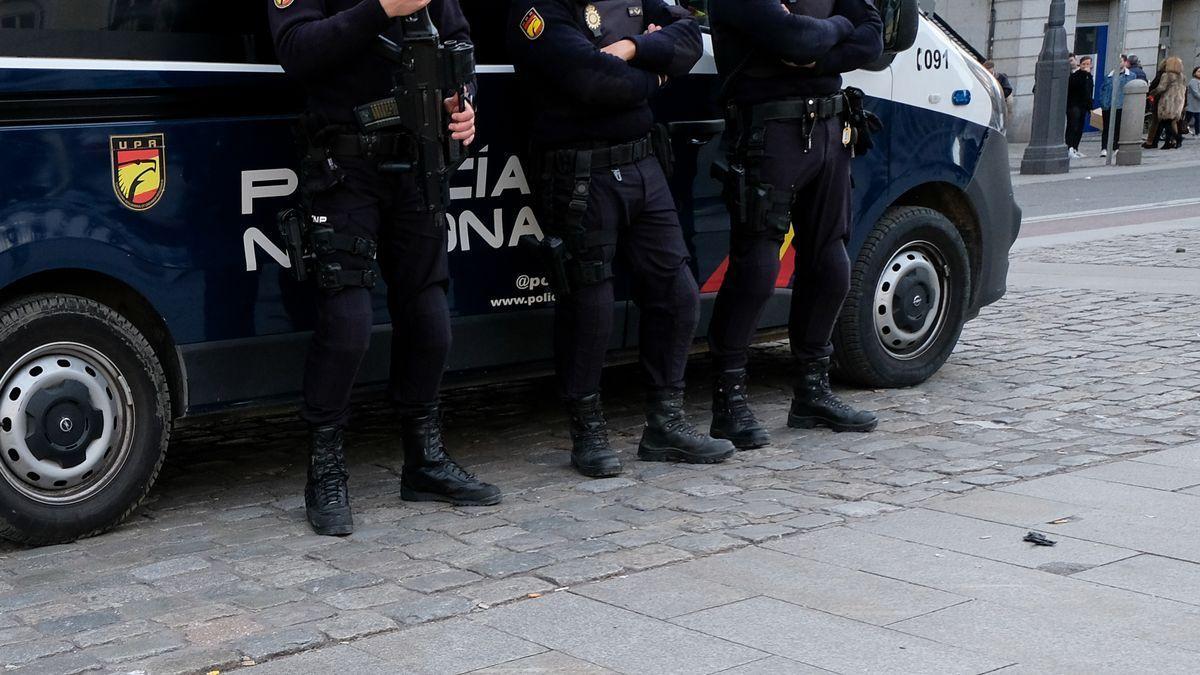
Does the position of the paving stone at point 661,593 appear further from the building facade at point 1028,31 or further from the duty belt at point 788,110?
the building facade at point 1028,31

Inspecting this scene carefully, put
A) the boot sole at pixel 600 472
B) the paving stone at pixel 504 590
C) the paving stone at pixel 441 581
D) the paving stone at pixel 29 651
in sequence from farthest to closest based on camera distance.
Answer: the boot sole at pixel 600 472 → the paving stone at pixel 441 581 → the paving stone at pixel 504 590 → the paving stone at pixel 29 651

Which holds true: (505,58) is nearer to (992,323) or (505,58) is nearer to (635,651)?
(635,651)

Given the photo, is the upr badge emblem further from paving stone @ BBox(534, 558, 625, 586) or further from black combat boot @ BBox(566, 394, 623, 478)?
paving stone @ BBox(534, 558, 625, 586)

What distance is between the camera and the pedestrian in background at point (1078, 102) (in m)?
25.3

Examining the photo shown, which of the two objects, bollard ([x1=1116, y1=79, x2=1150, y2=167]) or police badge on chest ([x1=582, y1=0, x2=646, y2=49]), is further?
bollard ([x1=1116, y1=79, x2=1150, y2=167])

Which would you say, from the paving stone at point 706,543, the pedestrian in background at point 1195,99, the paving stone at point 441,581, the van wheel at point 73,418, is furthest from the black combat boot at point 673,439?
the pedestrian in background at point 1195,99

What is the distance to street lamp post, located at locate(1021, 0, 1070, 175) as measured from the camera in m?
22.0

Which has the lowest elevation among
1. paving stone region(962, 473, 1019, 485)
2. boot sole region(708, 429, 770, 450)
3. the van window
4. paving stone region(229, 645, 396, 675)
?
paving stone region(229, 645, 396, 675)

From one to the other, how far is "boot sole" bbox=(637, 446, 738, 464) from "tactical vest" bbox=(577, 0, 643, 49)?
1.43 m

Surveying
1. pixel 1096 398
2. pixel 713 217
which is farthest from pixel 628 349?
pixel 1096 398

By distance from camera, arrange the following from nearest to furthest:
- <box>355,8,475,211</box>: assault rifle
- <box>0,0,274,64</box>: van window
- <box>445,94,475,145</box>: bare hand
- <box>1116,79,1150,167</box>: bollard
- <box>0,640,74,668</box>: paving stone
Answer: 1. <box>0,640,74,668</box>: paving stone
2. <box>0,0,274,64</box>: van window
3. <box>355,8,475,211</box>: assault rifle
4. <box>445,94,475,145</box>: bare hand
5. <box>1116,79,1150,167</box>: bollard

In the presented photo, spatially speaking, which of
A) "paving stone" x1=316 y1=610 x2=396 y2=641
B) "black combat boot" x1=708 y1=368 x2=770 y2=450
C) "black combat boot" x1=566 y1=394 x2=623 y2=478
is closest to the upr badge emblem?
"black combat boot" x1=566 y1=394 x2=623 y2=478

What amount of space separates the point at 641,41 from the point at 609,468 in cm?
143

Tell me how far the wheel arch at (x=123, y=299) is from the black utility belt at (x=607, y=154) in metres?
1.37
